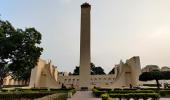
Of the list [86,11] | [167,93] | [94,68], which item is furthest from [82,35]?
[94,68]

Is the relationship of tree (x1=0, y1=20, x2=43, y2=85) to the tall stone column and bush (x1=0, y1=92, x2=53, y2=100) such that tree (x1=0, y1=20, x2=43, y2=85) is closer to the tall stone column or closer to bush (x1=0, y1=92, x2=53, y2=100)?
bush (x1=0, y1=92, x2=53, y2=100)

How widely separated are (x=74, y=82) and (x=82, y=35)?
18.8 meters

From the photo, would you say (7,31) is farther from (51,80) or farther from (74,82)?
(74,82)

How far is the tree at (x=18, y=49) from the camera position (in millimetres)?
24672

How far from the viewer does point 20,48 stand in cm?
2541

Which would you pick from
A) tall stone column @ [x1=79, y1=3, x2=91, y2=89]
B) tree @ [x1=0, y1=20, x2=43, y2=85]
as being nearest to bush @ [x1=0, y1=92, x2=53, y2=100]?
tree @ [x1=0, y1=20, x2=43, y2=85]

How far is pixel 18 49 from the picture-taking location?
25.3 metres

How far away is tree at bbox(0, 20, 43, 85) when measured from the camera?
24672mm

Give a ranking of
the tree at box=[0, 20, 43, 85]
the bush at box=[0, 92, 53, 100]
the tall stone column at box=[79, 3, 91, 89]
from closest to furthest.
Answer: the bush at box=[0, 92, 53, 100], the tree at box=[0, 20, 43, 85], the tall stone column at box=[79, 3, 91, 89]

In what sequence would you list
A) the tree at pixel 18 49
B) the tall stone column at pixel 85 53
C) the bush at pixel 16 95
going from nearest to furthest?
the bush at pixel 16 95, the tree at pixel 18 49, the tall stone column at pixel 85 53

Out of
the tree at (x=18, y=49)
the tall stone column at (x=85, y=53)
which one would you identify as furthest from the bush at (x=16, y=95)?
the tall stone column at (x=85, y=53)

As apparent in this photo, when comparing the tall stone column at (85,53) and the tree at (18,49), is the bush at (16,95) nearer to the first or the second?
the tree at (18,49)

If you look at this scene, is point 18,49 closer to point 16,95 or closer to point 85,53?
point 16,95

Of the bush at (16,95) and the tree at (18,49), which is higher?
the tree at (18,49)
